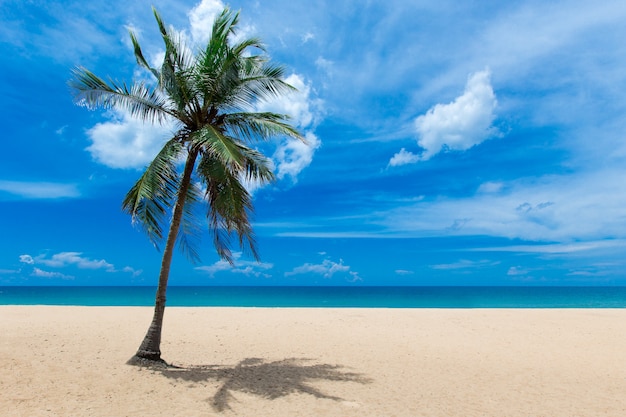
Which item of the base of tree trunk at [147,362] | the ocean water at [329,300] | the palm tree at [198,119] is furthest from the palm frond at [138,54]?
the ocean water at [329,300]

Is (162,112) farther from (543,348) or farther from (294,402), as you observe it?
(543,348)

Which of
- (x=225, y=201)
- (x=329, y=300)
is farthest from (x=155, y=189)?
(x=329, y=300)

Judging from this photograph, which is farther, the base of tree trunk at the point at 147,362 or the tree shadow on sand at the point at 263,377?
the base of tree trunk at the point at 147,362

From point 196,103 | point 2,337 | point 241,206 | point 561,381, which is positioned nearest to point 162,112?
point 196,103

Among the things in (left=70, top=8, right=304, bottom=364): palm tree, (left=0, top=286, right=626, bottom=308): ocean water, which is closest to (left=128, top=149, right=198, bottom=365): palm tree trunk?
(left=70, top=8, right=304, bottom=364): palm tree

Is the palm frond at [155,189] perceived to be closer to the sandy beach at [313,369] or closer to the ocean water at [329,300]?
the sandy beach at [313,369]

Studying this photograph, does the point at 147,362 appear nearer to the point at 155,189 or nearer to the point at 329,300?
the point at 155,189

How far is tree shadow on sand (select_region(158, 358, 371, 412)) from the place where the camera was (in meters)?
7.82

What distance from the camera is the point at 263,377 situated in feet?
29.3

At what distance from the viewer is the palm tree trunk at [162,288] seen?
367 inches

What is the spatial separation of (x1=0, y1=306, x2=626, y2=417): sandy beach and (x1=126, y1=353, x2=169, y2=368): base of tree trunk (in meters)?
0.24

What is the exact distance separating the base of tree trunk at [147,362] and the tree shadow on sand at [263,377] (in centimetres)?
25

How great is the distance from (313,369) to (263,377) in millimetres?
1368

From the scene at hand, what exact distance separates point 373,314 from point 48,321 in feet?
45.3
